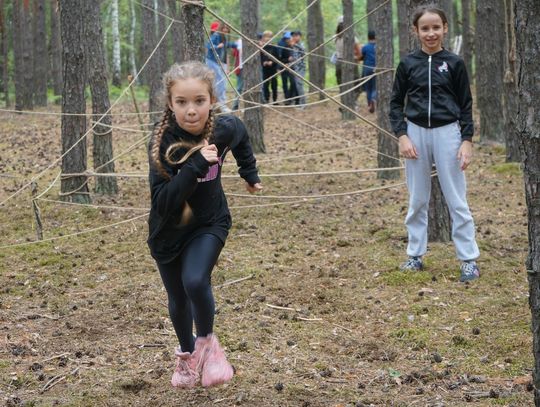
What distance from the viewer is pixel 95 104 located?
836cm

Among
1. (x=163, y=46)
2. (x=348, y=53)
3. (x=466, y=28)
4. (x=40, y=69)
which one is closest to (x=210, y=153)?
(x=348, y=53)

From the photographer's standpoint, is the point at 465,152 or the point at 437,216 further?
the point at 437,216

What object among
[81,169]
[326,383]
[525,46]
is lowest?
[326,383]

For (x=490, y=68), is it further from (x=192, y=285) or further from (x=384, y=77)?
(x=192, y=285)

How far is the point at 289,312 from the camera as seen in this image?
4.78 meters

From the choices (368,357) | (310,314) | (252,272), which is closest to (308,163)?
(252,272)

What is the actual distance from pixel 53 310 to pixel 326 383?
2055 mm

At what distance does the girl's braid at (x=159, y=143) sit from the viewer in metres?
3.32

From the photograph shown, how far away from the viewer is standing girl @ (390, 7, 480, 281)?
5008mm

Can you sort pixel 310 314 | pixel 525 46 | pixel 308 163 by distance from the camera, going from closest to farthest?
pixel 525 46, pixel 310 314, pixel 308 163

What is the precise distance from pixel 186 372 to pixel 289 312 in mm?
1253

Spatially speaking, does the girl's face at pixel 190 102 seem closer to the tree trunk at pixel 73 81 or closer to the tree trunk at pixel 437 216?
the tree trunk at pixel 437 216

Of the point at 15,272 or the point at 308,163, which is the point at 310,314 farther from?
the point at 308,163

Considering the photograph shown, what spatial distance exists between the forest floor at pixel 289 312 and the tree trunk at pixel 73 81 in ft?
1.65
